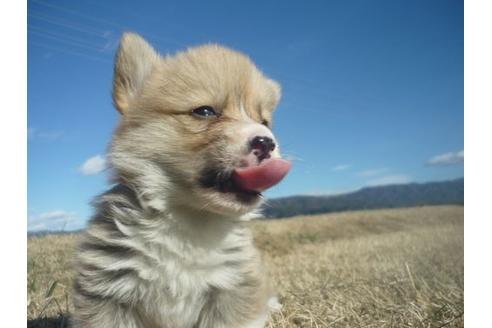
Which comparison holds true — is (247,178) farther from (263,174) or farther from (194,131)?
(194,131)

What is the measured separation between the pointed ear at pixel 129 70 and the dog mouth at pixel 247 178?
1.98ft

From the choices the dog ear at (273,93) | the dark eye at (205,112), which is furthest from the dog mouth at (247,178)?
the dog ear at (273,93)

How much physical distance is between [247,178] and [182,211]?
0.35m

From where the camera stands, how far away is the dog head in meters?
1.87

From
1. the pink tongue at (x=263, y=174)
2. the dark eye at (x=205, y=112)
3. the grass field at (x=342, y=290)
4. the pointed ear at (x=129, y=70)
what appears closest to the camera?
the pink tongue at (x=263, y=174)

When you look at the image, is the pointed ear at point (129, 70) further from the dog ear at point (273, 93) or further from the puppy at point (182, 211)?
the dog ear at point (273, 93)

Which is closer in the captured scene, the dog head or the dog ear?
the dog head

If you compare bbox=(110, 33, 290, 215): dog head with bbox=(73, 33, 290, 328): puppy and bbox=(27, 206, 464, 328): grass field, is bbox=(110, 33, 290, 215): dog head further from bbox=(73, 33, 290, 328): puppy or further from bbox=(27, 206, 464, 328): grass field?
bbox=(27, 206, 464, 328): grass field

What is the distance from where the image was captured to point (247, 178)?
1.83 meters

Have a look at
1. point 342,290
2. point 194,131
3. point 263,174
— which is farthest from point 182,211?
point 342,290

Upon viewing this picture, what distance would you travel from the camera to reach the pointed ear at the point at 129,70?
7.42 ft

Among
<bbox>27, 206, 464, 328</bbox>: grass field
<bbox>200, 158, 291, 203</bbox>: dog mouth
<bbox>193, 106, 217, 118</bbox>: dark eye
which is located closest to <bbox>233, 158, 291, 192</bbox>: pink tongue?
<bbox>200, 158, 291, 203</bbox>: dog mouth
